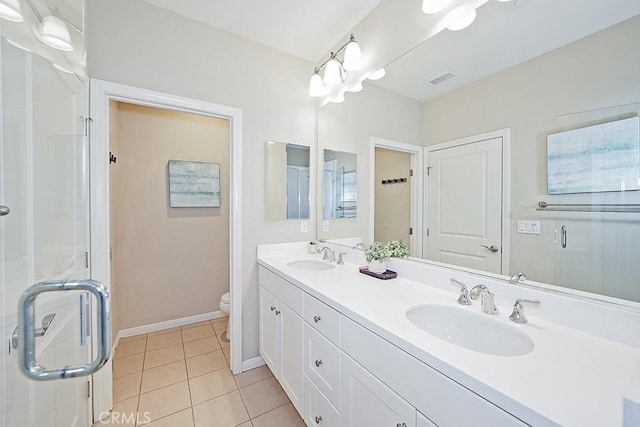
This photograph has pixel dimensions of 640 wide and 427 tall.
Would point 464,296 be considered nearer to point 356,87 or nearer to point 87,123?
point 356,87

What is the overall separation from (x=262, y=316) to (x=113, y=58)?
79.3 inches

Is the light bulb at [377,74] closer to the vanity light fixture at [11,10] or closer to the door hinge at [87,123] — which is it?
the vanity light fixture at [11,10]

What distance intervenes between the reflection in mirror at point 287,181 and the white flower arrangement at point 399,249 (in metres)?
0.98

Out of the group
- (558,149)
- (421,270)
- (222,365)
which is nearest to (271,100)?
(421,270)

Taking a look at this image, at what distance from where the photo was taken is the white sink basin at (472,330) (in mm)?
876

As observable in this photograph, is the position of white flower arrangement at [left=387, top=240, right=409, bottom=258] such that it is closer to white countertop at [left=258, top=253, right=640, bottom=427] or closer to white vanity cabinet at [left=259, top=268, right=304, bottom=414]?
white countertop at [left=258, top=253, right=640, bottom=427]

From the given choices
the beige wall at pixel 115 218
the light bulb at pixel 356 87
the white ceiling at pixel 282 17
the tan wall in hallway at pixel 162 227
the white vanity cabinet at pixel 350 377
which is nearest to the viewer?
the white vanity cabinet at pixel 350 377

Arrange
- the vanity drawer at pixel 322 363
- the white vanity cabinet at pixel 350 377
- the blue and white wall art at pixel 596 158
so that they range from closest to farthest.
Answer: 1. the white vanity cabinet at pixel 350 377
2. the blue and white wall art at pixel 596 158
3. the vanity drawer at pixel 322 363

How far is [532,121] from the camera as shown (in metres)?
1.00

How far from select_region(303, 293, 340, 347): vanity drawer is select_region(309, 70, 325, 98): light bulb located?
1.72 metres

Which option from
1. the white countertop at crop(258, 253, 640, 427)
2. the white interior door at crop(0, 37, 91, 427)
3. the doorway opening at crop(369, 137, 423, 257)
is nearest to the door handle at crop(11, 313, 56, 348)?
the white interior door at crop(0, 37, 91, 427)

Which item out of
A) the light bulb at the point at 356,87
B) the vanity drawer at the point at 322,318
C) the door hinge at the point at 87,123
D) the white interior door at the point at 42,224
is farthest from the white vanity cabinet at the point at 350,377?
the light bulb at the point at 356,87

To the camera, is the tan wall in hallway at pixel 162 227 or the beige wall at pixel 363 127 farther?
the tan wall in hallway at pixel 162 227

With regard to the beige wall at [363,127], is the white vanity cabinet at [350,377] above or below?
below
